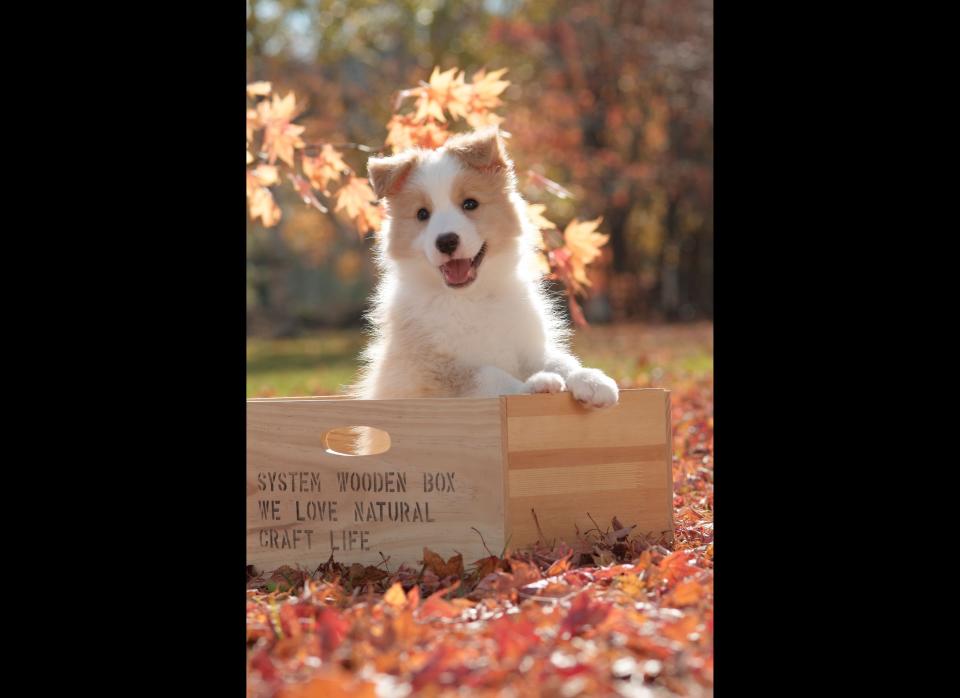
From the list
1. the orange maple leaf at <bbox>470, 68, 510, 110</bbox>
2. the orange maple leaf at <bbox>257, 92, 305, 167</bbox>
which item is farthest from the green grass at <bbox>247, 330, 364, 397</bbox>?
the orange maple leaf at <bbox>470, 68, 510, 110</bbox>

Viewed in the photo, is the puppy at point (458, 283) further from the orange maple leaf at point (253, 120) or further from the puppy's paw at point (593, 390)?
the orange maple leaf at point (253, 120)

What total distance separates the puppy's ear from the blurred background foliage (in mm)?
11883

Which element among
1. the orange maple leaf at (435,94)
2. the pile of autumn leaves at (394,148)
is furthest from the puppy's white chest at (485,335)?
the orange maple leaf at (435,94)

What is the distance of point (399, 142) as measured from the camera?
15.4ft

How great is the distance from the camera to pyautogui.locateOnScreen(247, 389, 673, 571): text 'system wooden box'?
10.4ft

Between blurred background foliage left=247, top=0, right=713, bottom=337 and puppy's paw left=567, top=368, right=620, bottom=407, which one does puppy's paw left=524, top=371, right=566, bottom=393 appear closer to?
puppy's paw left=567, top=368, right=620, bottom=407

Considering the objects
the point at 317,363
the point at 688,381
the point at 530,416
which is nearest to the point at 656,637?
the point at 530,416

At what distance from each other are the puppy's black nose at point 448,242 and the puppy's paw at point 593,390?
68cm

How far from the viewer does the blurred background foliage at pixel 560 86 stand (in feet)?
54.9

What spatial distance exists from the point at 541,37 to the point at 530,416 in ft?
53.7

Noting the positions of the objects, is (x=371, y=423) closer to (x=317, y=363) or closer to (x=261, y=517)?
(x=261, y=517)

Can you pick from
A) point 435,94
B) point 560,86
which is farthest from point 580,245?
point 560,86

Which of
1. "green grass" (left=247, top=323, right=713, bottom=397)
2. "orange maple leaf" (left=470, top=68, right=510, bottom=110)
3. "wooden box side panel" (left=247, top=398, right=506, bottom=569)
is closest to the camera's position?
"wooden box side panel" (left=247, top=398, right=506, bottom=569)

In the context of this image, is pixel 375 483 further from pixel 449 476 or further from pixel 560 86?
pixel 560 86
